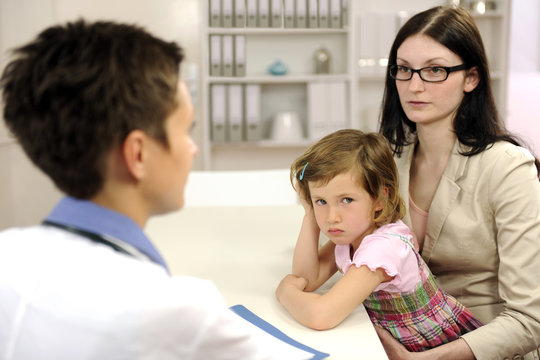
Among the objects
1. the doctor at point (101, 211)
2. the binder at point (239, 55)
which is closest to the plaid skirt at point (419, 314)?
the doctor at point (101, 211)

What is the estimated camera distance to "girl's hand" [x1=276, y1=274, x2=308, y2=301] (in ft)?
3.61

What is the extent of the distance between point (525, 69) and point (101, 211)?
4.20 metres

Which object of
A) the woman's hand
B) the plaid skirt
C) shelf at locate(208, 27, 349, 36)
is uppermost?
shelf at locate(208, 27, 349, 36)

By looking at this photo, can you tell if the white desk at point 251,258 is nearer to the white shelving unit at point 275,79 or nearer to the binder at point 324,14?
the white shelving unit at point 275,79

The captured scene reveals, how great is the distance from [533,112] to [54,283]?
4249mm

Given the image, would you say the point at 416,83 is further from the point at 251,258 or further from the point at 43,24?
the point at 43,24

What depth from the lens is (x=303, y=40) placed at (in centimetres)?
400

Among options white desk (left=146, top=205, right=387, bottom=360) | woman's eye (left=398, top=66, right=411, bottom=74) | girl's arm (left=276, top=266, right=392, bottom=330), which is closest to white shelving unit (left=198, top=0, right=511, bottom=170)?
white desk (left=146, top=205, right=387, bottom=360)

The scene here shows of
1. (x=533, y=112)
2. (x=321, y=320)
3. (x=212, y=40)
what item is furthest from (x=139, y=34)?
(x=533, y=112)

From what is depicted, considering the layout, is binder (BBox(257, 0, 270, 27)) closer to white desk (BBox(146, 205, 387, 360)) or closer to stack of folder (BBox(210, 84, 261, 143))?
stack of folder (BBox(210, 84, 261, 143))

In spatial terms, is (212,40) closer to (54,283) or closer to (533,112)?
(533,112)

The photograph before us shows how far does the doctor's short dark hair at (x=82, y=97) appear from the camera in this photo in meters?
0.62

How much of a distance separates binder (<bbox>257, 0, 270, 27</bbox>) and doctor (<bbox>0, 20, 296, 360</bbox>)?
3.22 m

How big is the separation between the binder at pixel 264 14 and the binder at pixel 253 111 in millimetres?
427
